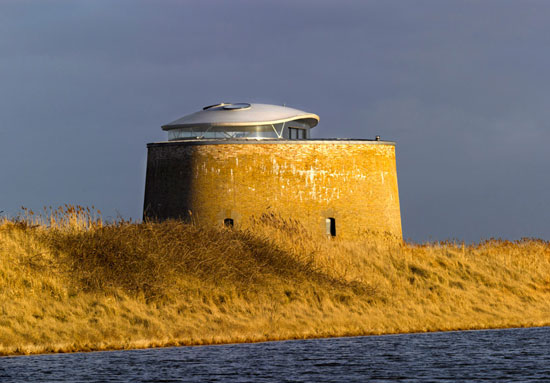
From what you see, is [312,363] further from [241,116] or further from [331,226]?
[241,116]

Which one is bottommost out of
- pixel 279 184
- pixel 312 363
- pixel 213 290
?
pixel 312 363

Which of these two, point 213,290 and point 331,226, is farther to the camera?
point 331,226

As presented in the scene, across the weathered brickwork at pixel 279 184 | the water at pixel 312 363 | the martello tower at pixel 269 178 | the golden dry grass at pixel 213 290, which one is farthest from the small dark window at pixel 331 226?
the water at pixel 312 363

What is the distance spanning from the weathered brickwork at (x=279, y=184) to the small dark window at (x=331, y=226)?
0.19m

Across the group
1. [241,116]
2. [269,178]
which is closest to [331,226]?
[269,178]

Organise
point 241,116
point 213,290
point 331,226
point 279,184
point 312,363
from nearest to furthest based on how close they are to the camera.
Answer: point 312,363 → point 213,290 → point 279,184 → point 331,226 → point 241,116

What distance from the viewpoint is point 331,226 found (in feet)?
121

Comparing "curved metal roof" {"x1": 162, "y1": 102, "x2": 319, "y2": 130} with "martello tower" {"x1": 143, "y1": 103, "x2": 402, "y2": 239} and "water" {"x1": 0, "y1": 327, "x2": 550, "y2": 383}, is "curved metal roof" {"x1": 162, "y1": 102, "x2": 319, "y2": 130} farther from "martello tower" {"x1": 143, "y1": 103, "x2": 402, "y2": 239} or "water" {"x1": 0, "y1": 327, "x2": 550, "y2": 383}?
"water" {"x1": 0, "y1": 327, "x2": 550, "y2": 383}

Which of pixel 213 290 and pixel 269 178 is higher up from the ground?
pixel 269 178

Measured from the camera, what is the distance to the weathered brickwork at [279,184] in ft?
119

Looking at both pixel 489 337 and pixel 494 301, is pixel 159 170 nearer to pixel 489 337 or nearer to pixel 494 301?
pixel 494 301

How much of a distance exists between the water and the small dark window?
48.2 ft

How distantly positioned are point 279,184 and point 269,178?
479 mm

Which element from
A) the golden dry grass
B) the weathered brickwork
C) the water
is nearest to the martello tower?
the weathered brickwork
